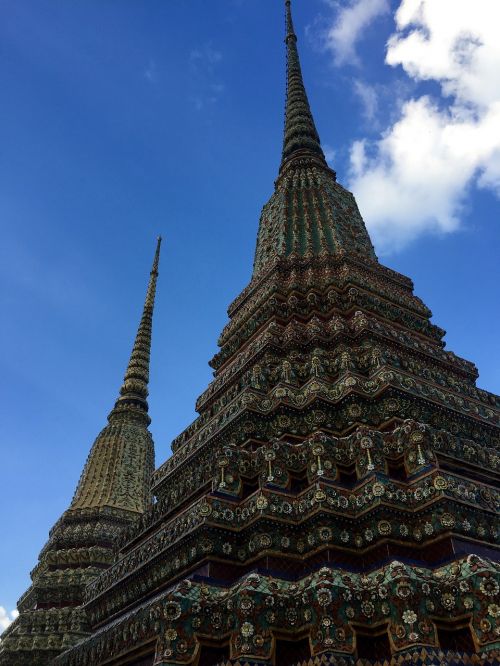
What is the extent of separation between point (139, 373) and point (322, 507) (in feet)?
80.1

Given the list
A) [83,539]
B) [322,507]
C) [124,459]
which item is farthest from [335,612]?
[124,459]

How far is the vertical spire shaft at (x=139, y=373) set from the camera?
28.7 m

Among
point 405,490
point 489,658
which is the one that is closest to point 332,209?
point 405,490

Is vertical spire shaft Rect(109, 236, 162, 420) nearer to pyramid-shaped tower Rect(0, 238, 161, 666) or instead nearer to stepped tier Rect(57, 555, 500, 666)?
pyramid-shaped tower Rect(0, 238, 161, 666)

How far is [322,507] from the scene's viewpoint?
284 inches

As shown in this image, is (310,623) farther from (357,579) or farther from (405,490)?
(405,490)

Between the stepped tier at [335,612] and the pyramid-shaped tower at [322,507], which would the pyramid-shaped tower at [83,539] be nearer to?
the pyramid-shaped tower at [322,507]

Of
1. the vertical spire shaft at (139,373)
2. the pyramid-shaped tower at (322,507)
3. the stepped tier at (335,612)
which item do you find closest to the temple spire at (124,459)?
the vertical spire shaft at (139,373)

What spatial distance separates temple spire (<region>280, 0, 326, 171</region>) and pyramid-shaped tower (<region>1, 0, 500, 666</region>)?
8200 millimetres

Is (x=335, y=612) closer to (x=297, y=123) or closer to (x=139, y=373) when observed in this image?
(x=297, y=123)

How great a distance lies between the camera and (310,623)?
6.08 metres

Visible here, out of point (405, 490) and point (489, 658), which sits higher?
point (405, 490)

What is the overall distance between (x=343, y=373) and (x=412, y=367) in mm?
1469

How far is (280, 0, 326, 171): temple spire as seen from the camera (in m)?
20.5
